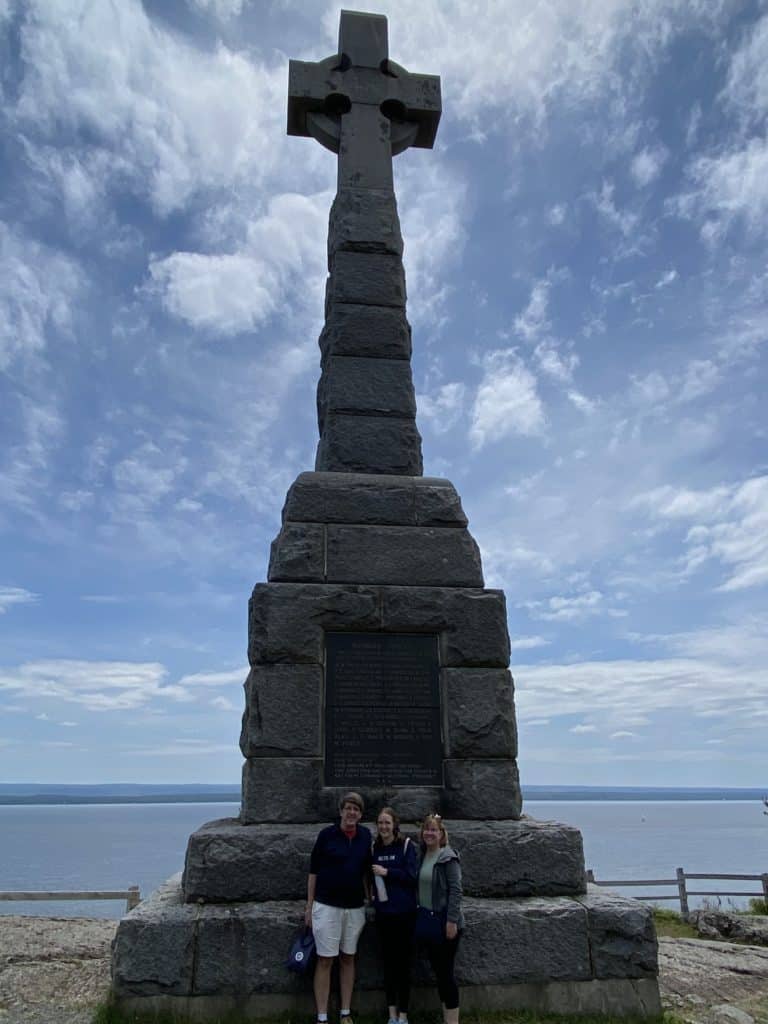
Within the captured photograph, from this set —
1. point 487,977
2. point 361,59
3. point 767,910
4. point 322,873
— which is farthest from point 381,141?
point 767,910

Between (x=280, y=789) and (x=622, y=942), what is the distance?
2.39 m

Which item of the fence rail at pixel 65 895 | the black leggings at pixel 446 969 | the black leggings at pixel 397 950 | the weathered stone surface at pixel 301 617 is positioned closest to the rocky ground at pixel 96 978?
the black leggings at pixel 446 969

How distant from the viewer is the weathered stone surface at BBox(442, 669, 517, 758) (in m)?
5.63

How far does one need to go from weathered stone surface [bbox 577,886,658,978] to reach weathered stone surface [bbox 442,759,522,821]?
0.84 meters

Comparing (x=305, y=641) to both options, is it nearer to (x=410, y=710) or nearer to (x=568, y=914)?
(x=410, y=710)

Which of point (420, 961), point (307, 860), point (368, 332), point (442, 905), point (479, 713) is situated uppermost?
point (368, 332)

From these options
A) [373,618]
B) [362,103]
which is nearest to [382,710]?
[373,618]

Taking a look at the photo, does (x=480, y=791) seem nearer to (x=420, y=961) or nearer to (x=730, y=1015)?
(x=420, y=961)

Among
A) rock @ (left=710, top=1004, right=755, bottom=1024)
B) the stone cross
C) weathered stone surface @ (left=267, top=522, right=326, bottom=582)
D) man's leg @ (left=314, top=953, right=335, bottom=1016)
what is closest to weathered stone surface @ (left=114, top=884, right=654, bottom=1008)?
man's leg @ (left=314, top=953, right=335, bottom=1016)

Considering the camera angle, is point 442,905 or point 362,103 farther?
point 362,103

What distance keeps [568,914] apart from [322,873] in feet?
5.28

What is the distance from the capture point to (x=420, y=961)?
4.82 metres

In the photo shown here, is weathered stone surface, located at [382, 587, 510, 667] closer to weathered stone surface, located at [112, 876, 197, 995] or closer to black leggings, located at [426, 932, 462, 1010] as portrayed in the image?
black leggings, located at [426, 932, 462, 1010]

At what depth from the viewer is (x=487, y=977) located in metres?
4.78
